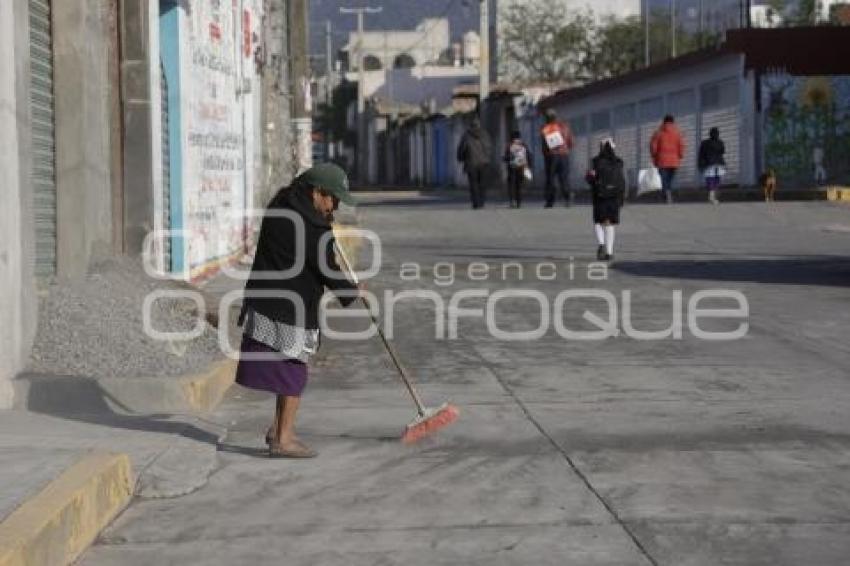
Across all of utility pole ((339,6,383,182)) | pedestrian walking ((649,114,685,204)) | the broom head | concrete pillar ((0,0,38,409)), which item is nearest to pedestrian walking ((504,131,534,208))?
pedestrian walking ((649,114,685,204))

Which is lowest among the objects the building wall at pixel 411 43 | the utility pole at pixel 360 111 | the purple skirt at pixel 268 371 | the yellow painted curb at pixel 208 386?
the yellow painted curb at pixel 208 386

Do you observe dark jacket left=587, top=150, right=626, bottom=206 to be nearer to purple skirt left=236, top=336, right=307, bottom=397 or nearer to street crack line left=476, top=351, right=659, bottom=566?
street crack line left=476, top=351, right=659, bottom=566

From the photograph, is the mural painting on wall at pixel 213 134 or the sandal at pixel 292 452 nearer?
the sandal at pixel 292 452

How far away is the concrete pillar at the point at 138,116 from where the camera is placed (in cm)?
1375

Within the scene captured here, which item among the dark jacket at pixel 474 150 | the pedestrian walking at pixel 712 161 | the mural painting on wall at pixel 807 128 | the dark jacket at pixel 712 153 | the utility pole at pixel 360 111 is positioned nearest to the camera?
the dark jacket at pixel 474 150

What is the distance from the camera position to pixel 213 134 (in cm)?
1841

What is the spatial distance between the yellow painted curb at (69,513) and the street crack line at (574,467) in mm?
2303

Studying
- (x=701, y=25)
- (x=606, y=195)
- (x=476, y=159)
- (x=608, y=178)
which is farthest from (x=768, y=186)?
(x=701, y=25)

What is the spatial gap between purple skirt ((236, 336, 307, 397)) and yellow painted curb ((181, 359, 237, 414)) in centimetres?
144

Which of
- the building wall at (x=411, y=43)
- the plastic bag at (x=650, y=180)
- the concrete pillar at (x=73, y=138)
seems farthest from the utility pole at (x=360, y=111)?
the concrete pillar at (x=73, y=138)

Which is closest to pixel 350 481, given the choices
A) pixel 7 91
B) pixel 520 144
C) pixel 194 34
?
pixel 7 91

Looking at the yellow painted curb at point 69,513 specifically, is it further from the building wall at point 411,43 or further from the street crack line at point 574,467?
the building wall at point 411,43

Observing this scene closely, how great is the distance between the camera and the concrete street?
22.0 ft

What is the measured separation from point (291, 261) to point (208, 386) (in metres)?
2.06
